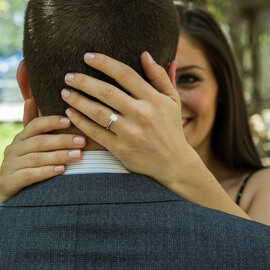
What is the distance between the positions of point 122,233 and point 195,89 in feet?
6.02

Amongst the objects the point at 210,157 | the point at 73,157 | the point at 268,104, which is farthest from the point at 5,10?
the point at 73,157

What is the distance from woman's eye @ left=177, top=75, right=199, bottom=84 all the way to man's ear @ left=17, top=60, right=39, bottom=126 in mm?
1565

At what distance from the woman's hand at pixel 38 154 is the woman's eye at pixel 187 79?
1606 millimetres

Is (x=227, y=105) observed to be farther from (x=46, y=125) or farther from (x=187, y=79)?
(x=46, y=125)

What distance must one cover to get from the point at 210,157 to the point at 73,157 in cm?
202

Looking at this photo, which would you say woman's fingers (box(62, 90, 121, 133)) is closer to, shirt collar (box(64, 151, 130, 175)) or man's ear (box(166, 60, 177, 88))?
shirt collar (box(64, 151, 130, 175))

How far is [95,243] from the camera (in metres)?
1.32

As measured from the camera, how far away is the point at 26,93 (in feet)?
5.27

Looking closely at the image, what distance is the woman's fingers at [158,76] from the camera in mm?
1366

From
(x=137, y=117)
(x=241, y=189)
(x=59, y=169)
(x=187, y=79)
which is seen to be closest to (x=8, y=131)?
(x=187, y=79)

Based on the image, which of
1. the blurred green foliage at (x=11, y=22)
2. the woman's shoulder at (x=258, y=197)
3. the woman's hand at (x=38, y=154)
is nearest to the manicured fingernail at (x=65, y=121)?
the woman's hand at (x=38, y=154)

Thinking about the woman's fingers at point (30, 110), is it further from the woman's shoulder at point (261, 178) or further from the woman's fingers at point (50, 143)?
the woman's shoulder at point (261, 178)

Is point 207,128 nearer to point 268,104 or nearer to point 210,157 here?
point 210,157

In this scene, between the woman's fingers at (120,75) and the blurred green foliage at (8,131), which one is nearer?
the woman's fingers at (120,75)
